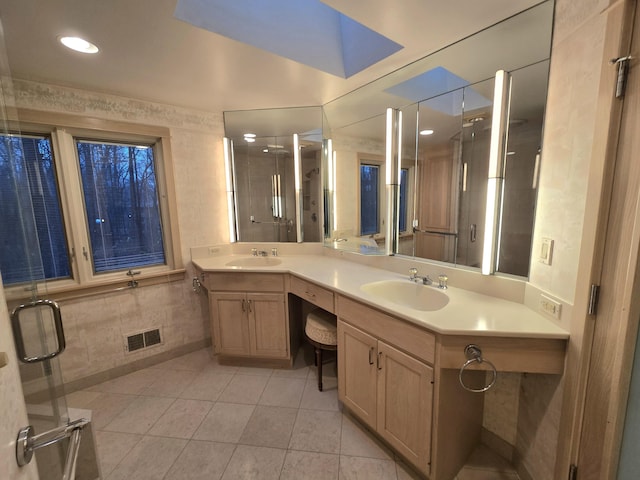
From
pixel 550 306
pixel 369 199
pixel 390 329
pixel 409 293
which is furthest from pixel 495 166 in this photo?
pixel 369 199

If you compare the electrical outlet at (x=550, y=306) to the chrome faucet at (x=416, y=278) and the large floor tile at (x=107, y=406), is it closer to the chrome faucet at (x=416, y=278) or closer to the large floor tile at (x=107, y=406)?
the chrome faucet at (x=416, y=278)

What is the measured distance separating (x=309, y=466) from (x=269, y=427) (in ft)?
1.25

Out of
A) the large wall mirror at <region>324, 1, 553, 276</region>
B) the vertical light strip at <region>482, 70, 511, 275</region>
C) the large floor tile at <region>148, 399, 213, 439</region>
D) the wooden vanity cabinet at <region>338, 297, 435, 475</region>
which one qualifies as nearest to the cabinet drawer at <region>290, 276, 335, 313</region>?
the wooden vanity cabinet at <region>338, 297, 435, 475</region>

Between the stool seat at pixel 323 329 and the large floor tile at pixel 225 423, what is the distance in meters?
0.67

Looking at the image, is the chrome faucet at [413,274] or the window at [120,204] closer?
the chrome faucet at [413,274]

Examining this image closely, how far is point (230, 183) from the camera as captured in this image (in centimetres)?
274

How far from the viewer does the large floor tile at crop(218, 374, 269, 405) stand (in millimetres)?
1989

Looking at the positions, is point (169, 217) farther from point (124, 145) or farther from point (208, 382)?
point (208, 382)

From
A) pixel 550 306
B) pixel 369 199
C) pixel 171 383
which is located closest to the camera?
pixel 550 306

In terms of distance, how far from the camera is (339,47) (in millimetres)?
1866

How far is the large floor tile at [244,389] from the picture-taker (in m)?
1.99

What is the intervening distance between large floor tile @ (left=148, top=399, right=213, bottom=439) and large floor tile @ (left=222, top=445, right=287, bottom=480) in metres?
0.39

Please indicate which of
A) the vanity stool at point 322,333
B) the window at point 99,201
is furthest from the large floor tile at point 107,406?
the vanity stool at point 322,333

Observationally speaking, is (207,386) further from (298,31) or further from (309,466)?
(298,31)
